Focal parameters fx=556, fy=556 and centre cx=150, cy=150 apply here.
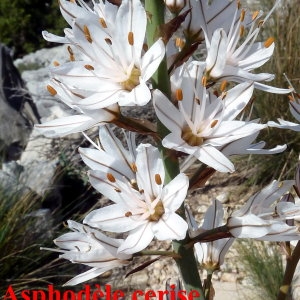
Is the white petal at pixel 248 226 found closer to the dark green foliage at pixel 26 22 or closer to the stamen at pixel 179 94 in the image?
the stamen at pixel 179 94

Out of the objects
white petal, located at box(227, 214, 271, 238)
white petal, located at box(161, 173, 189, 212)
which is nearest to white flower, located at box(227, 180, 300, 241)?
white petal, located at box(227, 214, 271, 238)

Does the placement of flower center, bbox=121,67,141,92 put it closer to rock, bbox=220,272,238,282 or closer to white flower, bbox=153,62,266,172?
white flower, bbox=153,62,266,172

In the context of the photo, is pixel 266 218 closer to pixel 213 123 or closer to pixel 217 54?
pixel 213 123

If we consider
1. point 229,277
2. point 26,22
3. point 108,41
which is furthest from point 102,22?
point 26,22

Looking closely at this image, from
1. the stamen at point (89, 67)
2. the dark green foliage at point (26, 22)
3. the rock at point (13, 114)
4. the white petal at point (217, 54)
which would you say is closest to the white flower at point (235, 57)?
the white petal at point (217, 54)

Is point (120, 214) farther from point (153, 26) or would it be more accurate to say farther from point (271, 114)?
point (271, 114)

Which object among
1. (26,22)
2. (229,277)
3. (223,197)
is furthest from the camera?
(26,22)
